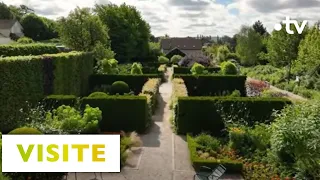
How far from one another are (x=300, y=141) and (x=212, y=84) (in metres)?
13.8

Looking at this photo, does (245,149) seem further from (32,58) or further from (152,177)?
(32,58)

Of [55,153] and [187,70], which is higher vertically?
[187,70]

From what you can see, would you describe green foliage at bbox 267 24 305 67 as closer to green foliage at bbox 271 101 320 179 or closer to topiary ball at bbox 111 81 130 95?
topiary ball at bbox 111 81 130 95

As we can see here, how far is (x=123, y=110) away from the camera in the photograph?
1285 cm

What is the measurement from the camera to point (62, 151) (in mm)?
6742

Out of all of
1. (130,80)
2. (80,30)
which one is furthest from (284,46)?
(80,30)

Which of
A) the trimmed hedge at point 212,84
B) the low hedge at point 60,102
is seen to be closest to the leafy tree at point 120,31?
the trimmed hedge at point 212,84

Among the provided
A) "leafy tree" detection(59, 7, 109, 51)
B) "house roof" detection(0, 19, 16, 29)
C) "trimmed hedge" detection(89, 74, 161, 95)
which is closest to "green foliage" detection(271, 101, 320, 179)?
"trimmed hedge" detection(89, 74, 161, 95)

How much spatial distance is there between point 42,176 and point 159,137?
5.48m

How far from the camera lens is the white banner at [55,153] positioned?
22.2 ft

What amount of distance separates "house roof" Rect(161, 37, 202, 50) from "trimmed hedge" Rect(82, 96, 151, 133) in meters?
73.2

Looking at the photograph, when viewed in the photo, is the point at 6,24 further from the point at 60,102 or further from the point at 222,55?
the point at 60,102

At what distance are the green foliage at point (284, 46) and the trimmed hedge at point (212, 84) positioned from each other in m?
12.6

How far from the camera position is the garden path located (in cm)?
855
